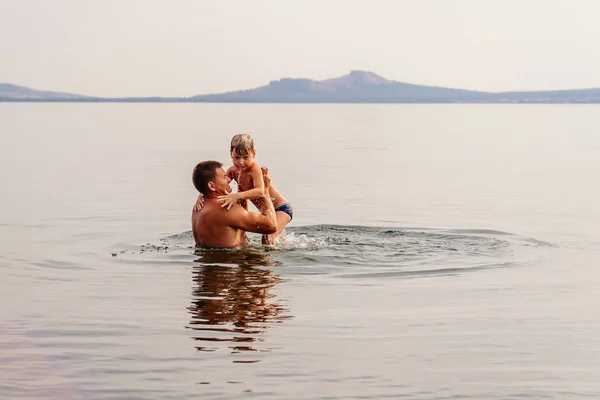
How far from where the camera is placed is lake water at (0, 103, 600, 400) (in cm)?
812

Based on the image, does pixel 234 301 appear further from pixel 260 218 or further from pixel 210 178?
pixel 260 218

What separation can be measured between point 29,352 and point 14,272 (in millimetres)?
4466

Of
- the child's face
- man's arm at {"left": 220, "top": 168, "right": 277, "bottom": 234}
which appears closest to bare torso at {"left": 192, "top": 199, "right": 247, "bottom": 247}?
man's arm at {"left": 220, "top": 168, "right": 277, "bottom": 234}

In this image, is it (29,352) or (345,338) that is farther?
(345,338)

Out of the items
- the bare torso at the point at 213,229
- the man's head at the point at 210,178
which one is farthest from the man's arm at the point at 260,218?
the man's head at the point at 210,178

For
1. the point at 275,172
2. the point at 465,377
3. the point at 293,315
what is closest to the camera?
the point at 465,377

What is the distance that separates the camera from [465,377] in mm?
8227

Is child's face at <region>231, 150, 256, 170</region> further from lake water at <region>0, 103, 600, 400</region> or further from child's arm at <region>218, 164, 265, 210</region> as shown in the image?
lake water at <region>0, 103, 600, 400</region>

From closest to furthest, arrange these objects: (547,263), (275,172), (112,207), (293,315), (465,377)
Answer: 1. (465,377)
2. (293,315)
3. (547,263)
4. (112,207)
5. (275,172)

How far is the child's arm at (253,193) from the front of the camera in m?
13.5

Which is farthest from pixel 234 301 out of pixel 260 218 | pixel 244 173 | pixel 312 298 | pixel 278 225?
pixel 278 225

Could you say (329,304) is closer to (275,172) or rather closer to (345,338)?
(345,338)

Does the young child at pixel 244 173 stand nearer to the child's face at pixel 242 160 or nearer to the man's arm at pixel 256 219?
the child's face at pixel 242 160

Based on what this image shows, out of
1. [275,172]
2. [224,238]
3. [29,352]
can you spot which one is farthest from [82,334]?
[275,172]
